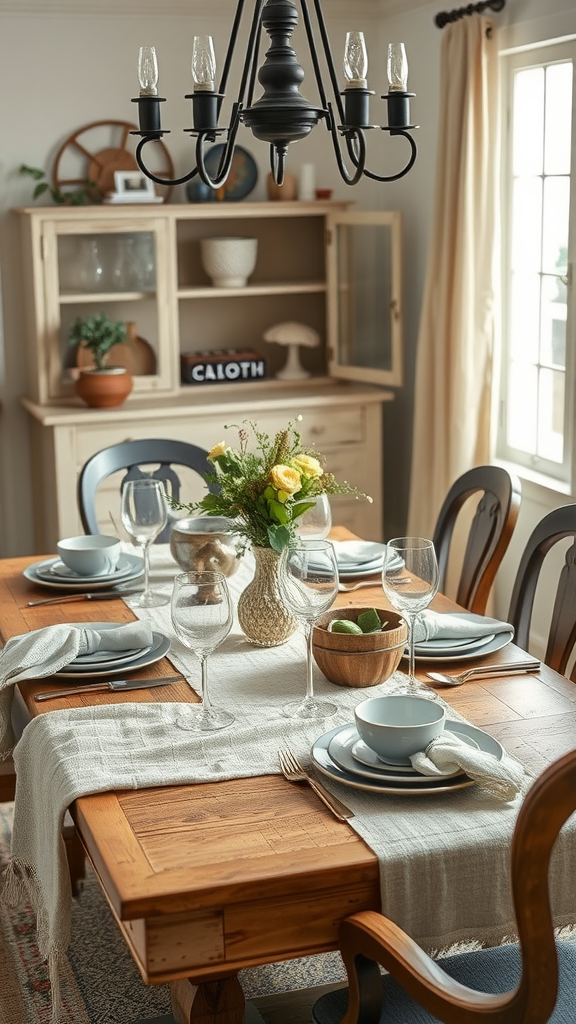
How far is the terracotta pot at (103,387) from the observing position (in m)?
4.11

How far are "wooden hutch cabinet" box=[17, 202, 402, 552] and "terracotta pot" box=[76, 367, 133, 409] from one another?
0.07 meters

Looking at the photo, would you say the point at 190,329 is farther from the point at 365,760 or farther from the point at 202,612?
the point at 365,760

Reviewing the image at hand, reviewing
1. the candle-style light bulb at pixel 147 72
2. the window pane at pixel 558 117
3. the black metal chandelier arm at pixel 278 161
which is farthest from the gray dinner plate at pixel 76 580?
the window pane at pixel 558 117

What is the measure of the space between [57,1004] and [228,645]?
72 cm

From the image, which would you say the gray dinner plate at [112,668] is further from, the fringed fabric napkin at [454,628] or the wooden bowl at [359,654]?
the fringed fabric napkin at [454,628]

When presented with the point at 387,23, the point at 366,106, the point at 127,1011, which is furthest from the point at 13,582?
the point at 387,23

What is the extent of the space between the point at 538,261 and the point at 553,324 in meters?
0.22

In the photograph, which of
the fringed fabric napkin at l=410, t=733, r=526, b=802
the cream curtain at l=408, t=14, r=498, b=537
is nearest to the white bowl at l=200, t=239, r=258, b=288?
the cream curtain at l=408, t=14, r=498, b=537

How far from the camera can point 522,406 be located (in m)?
4.04

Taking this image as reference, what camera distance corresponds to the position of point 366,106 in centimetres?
186

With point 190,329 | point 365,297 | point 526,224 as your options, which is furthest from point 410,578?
point 190,329

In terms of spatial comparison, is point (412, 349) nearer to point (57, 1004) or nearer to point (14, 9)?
point (14, 9)

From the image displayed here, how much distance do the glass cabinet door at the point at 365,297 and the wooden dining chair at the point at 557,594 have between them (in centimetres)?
202

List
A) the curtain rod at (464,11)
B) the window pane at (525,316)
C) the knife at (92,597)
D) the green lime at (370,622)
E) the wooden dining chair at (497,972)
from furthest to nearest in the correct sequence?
→ the window pane at (525,316)
the curtain rod at (464,11)
the knife at (92,597)
the green lime at (370,622)
the wooden dining chair at (497,972)
